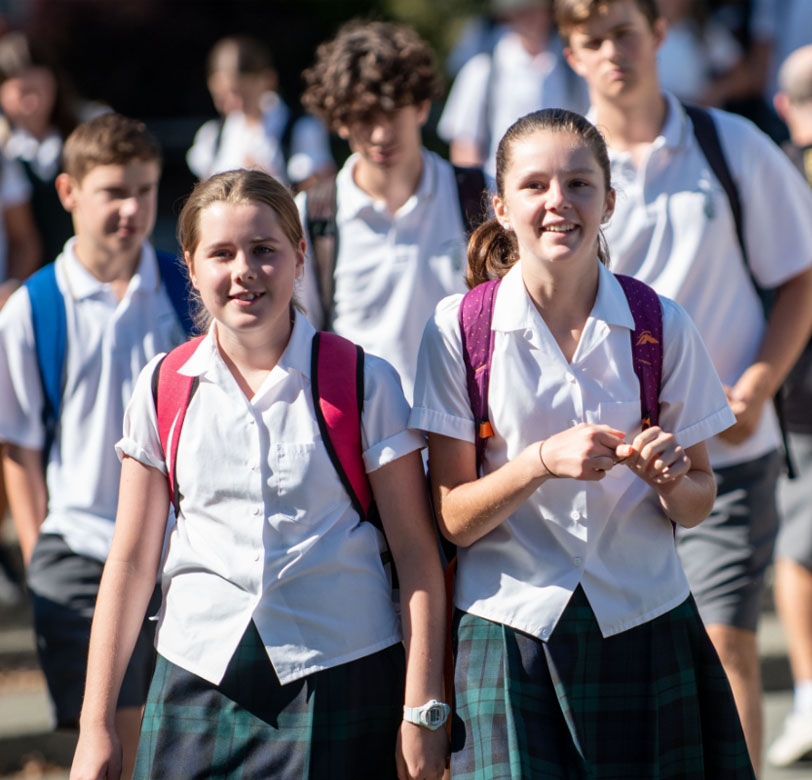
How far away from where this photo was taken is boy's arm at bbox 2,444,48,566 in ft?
11.9

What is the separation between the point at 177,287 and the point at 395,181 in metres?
0.73

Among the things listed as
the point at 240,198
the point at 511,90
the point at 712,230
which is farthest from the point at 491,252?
the point at 511,90

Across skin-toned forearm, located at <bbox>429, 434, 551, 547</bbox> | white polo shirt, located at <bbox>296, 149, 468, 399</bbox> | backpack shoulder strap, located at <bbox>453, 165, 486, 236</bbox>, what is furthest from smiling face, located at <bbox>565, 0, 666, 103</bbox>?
skin-toned forearm, located at <bbox>429, 434, 551, 547</bbox>

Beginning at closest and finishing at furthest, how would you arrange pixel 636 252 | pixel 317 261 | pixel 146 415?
1. pixel 146 415
2. pixel 636 252
3. pixel 317 261

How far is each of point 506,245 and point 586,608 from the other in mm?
846

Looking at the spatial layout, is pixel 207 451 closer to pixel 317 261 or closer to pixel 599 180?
pixel 599 180

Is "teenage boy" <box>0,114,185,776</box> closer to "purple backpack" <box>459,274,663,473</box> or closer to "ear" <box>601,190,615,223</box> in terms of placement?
"purple backpack" <box>459,274,663,473</box>

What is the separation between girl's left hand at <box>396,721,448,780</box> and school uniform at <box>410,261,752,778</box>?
48mm

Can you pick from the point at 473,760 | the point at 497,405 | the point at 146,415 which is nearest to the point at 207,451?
the point at 146,415

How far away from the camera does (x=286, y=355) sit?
8.98ft

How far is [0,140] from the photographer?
21.4 ft

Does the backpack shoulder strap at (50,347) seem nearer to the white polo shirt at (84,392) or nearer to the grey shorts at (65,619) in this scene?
the white polo shirt at (84,392)

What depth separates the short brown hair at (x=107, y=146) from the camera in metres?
3.65

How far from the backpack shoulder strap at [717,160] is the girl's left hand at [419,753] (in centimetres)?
169
